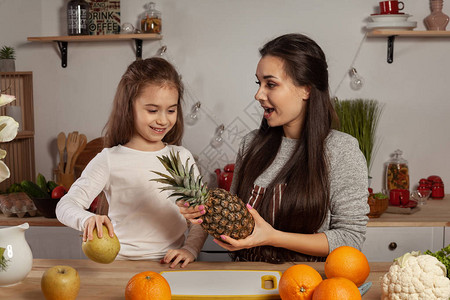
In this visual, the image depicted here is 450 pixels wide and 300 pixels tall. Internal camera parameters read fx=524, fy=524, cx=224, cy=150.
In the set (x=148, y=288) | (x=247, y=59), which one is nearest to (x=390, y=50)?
(x=247, y=59)

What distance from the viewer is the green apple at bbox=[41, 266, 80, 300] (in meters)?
1.13

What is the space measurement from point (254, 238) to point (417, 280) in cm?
48

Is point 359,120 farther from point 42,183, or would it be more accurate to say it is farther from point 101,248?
point 101,248

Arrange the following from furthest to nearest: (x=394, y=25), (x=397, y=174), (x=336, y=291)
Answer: (x=397, y=174), (x=394, y=25), (x=336, y=291)

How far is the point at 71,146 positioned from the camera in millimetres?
3127

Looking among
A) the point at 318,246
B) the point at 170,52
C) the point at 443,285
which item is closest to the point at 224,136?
the point at 170,52

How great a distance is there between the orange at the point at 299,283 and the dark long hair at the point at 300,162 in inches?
16.8

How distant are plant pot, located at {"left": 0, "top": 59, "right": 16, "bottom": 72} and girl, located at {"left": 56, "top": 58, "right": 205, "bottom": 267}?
1.51 m

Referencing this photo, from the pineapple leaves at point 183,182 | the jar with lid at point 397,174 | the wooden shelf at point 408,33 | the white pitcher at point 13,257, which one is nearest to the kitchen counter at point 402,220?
the jar with lid at point 397,174

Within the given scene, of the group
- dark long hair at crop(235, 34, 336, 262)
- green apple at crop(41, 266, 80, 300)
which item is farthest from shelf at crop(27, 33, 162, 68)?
green apple at crop(41, 266, 80, 300)

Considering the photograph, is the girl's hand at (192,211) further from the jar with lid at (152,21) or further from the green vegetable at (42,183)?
the jar with lid at (152,21)

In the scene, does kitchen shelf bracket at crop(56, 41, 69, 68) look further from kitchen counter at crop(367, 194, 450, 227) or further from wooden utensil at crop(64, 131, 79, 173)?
kitchen counter at crop(367, 194, 450, 227)

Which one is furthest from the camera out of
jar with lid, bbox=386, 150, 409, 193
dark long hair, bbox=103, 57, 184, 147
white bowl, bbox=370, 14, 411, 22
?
jar with lid, bbox=386, 150, 409, 193

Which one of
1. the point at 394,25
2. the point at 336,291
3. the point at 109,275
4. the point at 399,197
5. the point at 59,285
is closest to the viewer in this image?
the point at 336,291
